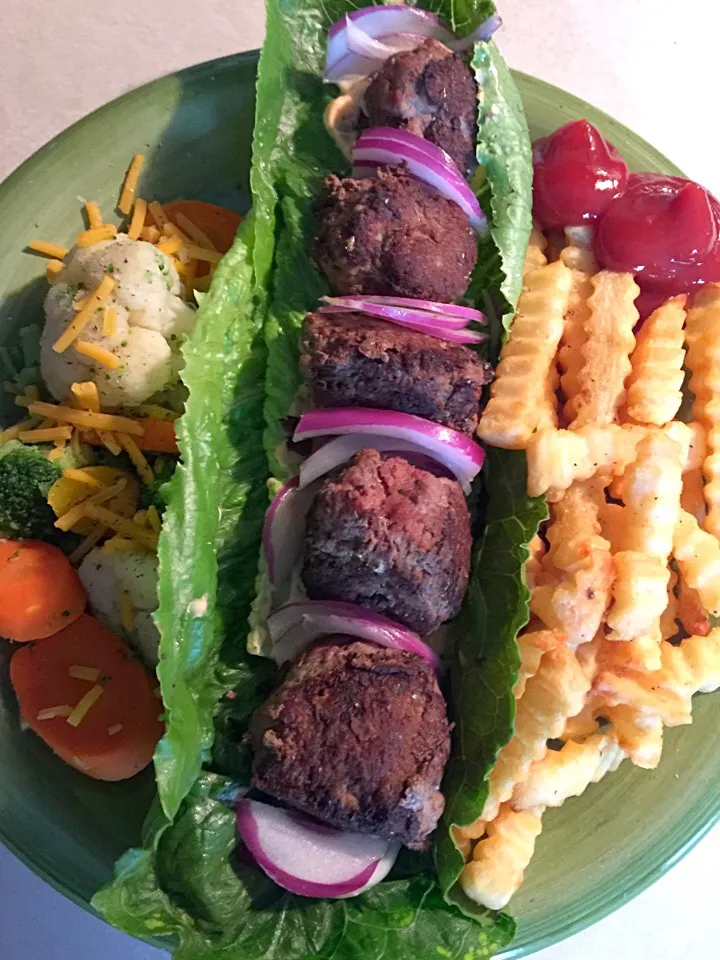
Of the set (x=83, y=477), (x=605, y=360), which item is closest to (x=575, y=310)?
(x=605, y=360)

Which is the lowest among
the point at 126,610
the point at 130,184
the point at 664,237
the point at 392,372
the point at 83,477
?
the point at 126,610

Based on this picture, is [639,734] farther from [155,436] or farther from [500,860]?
[155,436]

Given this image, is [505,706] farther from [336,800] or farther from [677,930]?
[677,930]

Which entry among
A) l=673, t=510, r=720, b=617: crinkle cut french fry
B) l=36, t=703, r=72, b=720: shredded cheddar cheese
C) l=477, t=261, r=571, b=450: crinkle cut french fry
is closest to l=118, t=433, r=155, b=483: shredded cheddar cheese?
l=36, t=703, r=72, b=720: shredded cheddar cheese

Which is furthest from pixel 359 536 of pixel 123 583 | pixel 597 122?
pixel 597 122

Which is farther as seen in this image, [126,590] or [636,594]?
[126,590]

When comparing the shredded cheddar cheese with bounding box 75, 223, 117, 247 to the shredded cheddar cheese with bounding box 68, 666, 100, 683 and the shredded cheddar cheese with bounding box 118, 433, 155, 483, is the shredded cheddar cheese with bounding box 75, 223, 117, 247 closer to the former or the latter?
the shredded cheddar cheese with bounding box 118, 433, 155, 483
